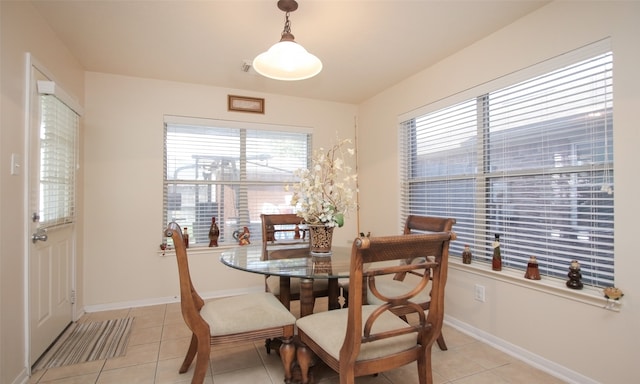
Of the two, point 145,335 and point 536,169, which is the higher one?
point 536,169

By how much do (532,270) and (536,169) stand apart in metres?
0.71

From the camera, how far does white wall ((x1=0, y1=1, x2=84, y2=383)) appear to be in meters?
1.80

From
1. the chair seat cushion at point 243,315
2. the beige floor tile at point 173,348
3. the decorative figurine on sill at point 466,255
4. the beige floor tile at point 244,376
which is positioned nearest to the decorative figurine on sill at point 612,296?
the decorative figurine on sill at point 466,255

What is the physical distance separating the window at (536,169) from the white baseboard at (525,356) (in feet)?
1.88

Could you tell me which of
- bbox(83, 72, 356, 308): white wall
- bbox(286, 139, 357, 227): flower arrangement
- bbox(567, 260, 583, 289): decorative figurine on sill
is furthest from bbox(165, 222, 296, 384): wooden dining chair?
bbox(83, 72, 356, 308): white wall

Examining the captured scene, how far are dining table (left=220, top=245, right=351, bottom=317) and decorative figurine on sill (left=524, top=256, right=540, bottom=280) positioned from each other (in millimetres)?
1271

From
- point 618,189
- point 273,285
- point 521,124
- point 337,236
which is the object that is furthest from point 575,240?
point 337,236

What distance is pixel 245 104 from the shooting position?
152 inches

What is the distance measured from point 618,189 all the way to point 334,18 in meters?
2.10

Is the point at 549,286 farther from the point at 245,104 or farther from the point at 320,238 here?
the point at 245,104

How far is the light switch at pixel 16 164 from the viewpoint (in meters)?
A: 1.91

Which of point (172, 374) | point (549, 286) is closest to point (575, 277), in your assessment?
point (549, 286)

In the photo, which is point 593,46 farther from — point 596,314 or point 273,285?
point 273,285

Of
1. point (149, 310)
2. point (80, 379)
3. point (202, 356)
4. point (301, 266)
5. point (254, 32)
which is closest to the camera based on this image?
point (202, 356)
